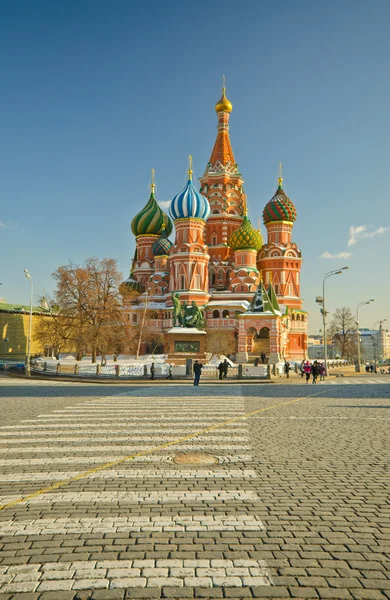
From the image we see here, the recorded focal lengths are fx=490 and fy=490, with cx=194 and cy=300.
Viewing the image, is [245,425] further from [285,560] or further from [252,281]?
[252,281]

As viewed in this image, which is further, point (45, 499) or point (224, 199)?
point (224, 199)

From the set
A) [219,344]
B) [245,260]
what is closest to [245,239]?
[245,260]

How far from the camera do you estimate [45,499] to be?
20.8 ft

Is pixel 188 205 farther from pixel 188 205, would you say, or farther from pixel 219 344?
pixel 219 344

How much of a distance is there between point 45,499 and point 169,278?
6074cm

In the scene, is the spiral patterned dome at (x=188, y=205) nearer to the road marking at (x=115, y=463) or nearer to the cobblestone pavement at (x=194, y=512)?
the road marking at (x=115, y=463)

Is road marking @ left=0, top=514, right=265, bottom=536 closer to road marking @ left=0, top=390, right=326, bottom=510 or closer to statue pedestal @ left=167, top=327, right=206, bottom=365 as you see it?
road marking @ left=0, top=390, right=326, bottom=510

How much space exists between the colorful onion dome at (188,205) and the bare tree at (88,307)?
19.4m

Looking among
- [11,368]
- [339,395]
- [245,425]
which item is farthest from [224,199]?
[245,425]

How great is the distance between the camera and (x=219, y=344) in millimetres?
51844

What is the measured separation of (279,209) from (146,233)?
19.7m

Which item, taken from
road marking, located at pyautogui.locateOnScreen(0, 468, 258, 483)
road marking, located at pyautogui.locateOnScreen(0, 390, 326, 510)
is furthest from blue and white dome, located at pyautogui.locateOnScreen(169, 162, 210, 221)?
road marking, located at pyautogui.locateOnScreen(0, 468, 258, 483)

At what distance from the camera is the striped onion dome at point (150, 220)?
238ft

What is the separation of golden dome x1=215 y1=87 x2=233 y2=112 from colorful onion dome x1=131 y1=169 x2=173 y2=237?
18856mm
